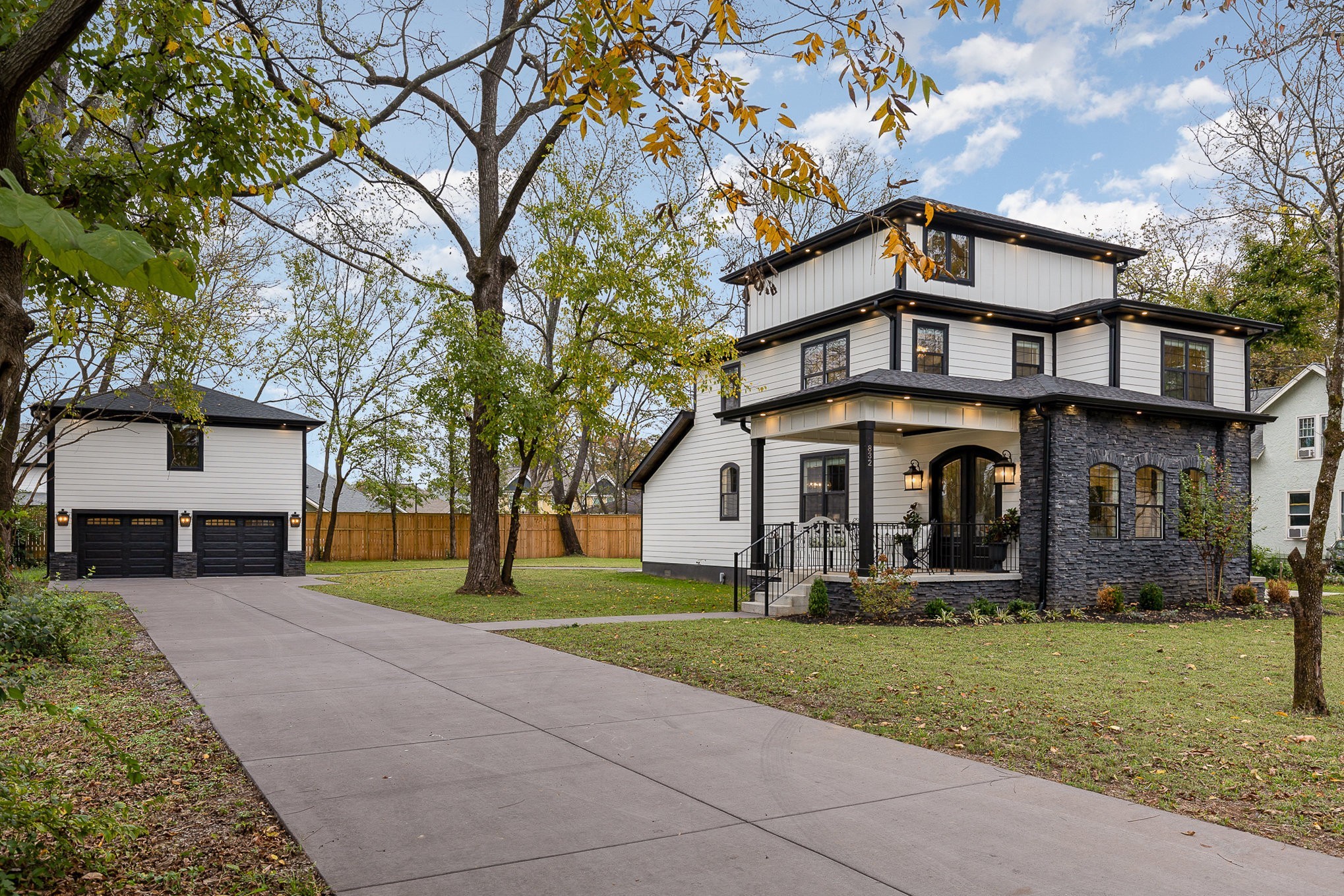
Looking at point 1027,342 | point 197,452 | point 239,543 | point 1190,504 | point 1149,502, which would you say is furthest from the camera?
point 239,543

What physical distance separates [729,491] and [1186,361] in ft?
34.8

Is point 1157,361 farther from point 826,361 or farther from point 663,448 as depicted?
point 663,448

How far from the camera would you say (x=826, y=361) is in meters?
20.2

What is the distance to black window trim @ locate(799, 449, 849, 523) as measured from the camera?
19.7 metres

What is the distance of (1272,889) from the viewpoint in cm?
395

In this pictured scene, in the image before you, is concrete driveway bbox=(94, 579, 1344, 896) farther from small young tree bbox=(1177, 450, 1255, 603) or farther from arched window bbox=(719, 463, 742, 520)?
arched window bbox=(719, 463, 742, 520)

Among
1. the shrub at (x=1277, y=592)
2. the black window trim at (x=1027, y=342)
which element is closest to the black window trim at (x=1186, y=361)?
the black window trim at (x=1027, y=342)

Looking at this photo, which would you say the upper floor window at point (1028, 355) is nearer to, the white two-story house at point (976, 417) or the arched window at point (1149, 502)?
the white two-story house at point (976, 417)

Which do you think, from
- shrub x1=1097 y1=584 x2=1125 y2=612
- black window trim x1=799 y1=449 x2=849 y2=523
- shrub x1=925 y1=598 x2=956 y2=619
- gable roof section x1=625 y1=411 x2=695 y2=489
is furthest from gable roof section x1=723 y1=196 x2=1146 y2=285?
shrub x1=1097 y1=584 x2=1125 y2=612

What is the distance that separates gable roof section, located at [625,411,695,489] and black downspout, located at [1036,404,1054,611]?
10.8 m

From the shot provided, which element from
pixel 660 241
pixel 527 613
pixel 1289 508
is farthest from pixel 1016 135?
pixel 1289 508

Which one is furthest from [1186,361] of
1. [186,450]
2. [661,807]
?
[186,450]

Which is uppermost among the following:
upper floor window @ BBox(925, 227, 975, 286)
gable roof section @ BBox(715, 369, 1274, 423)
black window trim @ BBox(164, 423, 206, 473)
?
upper floor window @ BBox(925, 227, 975, 286)

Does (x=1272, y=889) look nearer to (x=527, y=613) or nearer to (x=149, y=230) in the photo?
(x=149, y=230)
